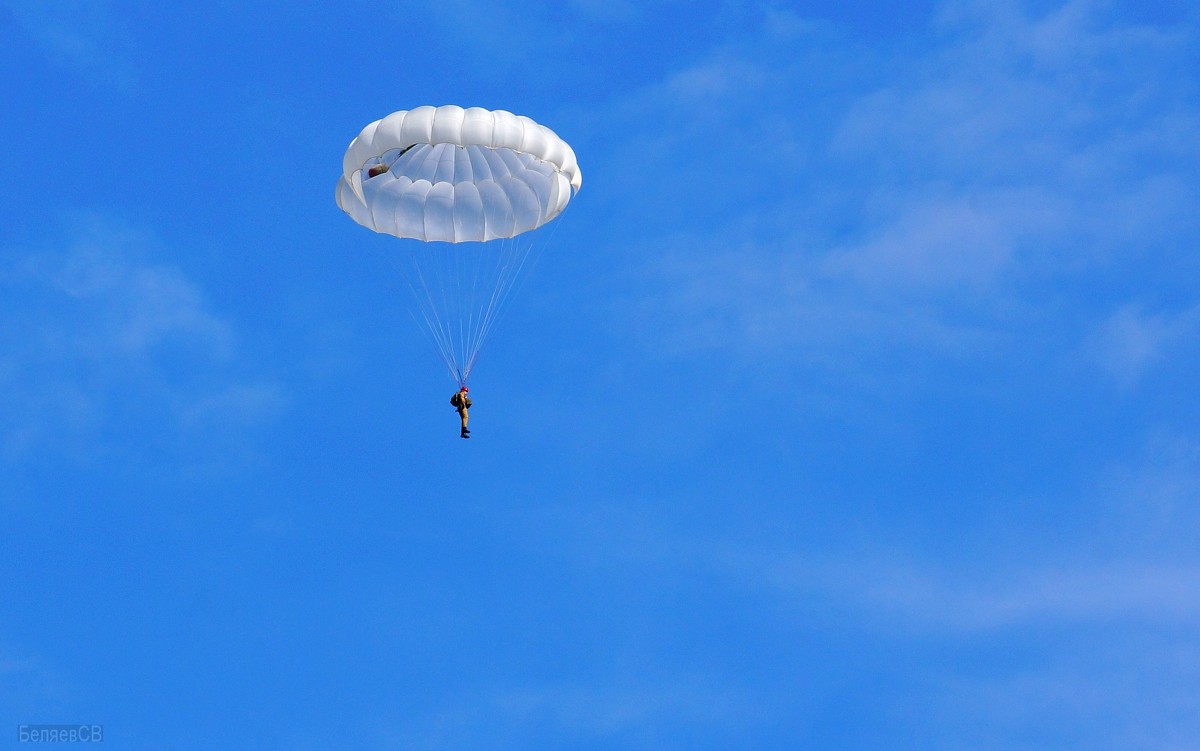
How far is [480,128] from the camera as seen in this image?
157ft

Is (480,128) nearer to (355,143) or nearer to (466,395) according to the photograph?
(355,143)

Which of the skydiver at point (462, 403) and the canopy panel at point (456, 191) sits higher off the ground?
the canopy panel at point (456, 191)

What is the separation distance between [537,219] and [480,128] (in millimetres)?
3639

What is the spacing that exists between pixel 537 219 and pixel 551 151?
7.41 feet

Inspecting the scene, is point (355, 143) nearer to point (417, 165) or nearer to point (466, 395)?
point (417, 165)

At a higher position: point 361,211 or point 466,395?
point 361,211

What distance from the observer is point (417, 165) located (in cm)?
5025

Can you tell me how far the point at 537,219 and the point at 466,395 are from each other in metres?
4.54

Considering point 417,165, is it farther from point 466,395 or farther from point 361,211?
point 466,395

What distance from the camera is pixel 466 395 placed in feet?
163

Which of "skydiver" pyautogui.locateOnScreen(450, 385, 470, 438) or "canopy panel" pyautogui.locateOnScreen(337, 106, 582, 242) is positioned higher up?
"canopy panel" pyautogui.locateOnScreen(337, 106, 582, 242)

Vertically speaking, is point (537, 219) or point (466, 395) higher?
point (537, 219)

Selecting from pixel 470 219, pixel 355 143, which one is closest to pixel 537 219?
pixel 470 219

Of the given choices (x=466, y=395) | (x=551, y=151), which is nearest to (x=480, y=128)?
(x=551, y=151)
